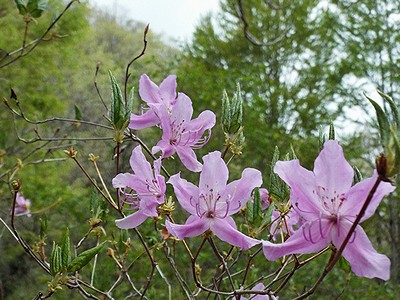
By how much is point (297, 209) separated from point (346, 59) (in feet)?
22.5

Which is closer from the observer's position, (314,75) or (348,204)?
(348,204)

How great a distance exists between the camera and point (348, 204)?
0.58m

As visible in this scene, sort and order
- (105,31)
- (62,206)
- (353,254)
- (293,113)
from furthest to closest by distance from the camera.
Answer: (105,31) < (293,113) < (62,206) < (353,254)

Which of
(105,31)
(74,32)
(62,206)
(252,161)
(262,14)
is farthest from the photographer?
(105,31)

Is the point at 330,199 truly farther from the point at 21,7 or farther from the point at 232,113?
the point at 21,7

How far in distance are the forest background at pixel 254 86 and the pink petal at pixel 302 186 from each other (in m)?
3.33

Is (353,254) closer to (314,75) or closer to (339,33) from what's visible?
(339,33)

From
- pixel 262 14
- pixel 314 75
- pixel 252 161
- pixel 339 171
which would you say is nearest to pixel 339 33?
pixel 314 75

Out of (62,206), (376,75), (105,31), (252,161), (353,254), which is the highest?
(105,31)

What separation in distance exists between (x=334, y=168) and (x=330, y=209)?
1.9 inches

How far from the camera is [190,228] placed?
27.0 inches

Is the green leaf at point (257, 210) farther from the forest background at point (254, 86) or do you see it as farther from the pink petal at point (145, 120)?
the forest background at point (254, 86)

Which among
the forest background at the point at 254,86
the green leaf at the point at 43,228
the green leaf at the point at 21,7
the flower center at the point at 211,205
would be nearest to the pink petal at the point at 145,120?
the flower center at the point at 211,205

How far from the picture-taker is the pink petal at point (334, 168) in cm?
60
